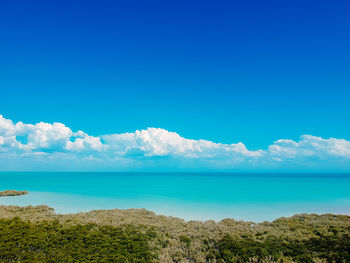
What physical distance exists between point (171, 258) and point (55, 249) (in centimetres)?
512

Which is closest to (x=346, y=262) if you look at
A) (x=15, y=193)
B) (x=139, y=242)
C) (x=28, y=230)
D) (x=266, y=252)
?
(x=266, y=252)

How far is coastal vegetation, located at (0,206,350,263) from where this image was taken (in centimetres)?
834

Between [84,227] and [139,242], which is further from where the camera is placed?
[84,227]

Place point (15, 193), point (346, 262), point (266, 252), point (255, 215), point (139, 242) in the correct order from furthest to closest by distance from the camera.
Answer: point (15, 193) < point (255, 215) < point (139, 242) < point (266, 252) < point (346, 262)

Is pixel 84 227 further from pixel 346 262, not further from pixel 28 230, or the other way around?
pixel 346 262

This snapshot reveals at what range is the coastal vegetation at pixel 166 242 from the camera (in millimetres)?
8336

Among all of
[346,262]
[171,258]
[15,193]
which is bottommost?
[15,193]

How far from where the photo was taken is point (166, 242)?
10.2 meters

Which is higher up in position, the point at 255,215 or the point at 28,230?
the point at 28,230

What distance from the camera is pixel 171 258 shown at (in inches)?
339

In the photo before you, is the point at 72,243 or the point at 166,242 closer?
the point at 72,243

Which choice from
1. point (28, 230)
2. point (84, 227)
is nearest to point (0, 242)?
point (28, 230)

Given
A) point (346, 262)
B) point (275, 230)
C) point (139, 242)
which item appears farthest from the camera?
point (275, 230)

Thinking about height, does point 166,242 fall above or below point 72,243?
below
